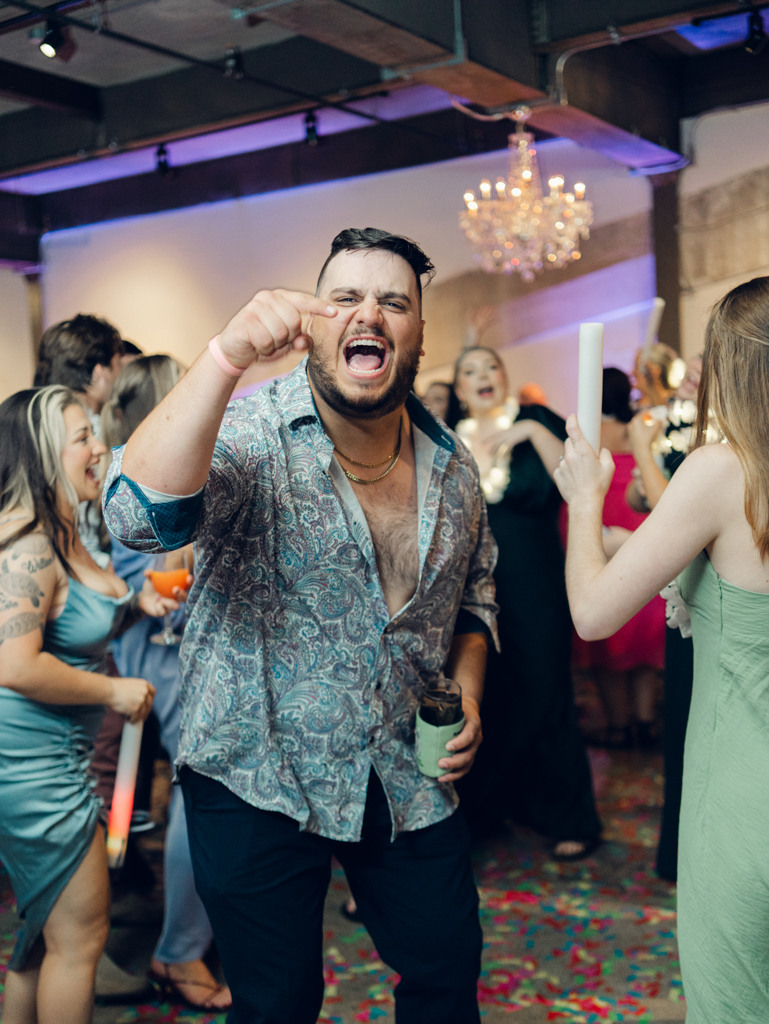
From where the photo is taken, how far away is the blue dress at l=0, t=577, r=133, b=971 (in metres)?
1.99

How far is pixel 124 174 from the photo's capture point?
8.46 m

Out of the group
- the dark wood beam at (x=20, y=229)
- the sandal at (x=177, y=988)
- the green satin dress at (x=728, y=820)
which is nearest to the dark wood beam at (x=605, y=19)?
the green satin dress at (x=728, y=820)

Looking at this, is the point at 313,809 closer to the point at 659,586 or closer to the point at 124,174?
the point at 659,586

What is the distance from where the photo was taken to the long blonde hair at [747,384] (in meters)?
1.40

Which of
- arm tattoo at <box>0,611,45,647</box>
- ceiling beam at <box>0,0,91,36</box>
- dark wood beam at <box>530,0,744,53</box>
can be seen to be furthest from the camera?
dark wood beam at <box>530,0,744,53</box>

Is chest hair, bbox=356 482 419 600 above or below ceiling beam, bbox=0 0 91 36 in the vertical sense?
below

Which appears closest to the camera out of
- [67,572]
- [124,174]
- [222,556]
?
[222,556]

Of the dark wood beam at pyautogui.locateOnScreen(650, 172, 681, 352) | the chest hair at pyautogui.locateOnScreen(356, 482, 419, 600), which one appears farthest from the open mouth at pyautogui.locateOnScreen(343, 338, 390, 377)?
the dark wood beam at pyautogui.locateOnScreen(650, 172, 681, 352)

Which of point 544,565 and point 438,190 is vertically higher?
point 438,190

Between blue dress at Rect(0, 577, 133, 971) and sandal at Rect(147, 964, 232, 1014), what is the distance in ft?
2.00

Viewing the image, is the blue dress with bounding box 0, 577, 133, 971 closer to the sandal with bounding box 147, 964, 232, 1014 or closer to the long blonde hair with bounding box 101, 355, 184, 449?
the sandal with bounding box 147, 964, 232, 1014

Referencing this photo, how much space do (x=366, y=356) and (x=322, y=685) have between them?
56 centimetres

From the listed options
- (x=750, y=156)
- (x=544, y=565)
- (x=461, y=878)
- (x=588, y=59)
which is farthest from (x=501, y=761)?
(x=750, y=156)

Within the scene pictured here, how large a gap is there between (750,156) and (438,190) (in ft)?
6.90
